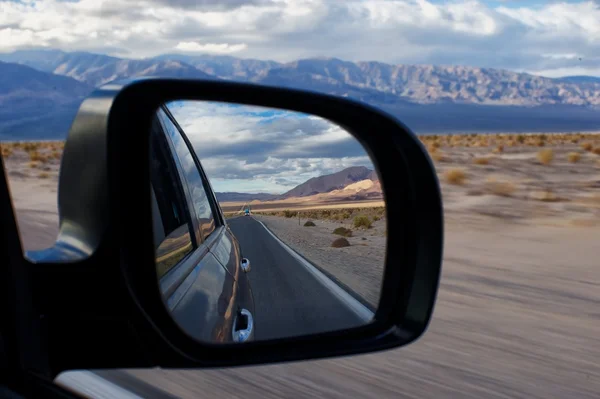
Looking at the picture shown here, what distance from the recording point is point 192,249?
10.7 feet

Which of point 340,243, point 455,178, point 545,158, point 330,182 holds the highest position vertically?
point 330,182

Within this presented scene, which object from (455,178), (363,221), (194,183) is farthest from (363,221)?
(455,178)

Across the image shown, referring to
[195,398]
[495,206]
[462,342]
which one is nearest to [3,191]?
[195,398]

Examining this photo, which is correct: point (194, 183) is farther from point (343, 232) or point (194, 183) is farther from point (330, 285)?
point (343, 232)

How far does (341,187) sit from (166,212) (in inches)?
29.7

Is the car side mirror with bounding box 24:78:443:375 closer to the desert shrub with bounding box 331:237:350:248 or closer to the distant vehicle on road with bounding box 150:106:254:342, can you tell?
the distant vehicle on road with bounding box 150:106:254:342

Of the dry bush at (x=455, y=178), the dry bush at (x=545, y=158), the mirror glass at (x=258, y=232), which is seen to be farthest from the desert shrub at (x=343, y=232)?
the dry bush at (x=545, y=158)

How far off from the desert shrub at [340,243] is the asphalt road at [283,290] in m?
0.26

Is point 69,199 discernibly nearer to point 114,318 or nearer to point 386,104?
point 114,318

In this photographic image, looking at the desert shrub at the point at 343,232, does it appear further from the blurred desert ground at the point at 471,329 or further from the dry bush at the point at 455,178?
the dry bush at the point at 455,178

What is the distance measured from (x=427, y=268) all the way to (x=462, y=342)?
3.10 metres

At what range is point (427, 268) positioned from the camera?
265cm

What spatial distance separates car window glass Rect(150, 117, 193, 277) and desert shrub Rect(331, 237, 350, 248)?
0.82 m

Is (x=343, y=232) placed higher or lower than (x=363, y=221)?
lower
